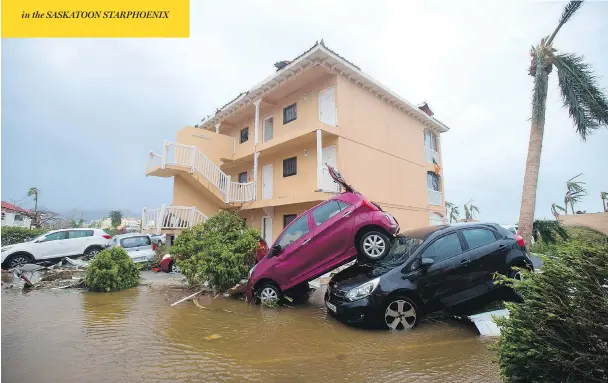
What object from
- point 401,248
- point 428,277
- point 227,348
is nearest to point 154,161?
point 227,348

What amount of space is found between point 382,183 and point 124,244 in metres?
11.9

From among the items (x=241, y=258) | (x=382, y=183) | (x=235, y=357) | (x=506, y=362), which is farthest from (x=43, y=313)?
(x=382, y=183)

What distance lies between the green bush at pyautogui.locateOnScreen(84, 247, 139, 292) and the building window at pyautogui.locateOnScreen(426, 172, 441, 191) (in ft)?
49.9

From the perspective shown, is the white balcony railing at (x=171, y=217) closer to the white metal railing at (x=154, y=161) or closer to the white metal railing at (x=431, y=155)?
the white metal railing at (x=154, y=161)

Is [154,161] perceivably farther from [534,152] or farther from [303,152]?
[534,152]

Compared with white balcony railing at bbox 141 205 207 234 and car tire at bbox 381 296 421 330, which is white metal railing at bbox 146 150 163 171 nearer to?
white balcony railing at bbox 141 205 207 234

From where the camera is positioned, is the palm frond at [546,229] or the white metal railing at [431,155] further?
the white metal railing at [431,155]

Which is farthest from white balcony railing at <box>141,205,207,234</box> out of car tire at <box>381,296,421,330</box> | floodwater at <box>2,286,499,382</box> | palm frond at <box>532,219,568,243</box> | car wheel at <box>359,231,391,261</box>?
palm frond at <box>532,219,568,243</box>

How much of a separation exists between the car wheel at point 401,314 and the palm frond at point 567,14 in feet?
36.9

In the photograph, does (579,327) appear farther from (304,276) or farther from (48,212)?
(48,212)

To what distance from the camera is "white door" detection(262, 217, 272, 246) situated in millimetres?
15058

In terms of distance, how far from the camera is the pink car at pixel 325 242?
20.7 ft

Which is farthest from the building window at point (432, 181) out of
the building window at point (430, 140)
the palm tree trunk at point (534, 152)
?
the palm tree trunk at point (534, 152)

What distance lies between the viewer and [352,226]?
249 inches
